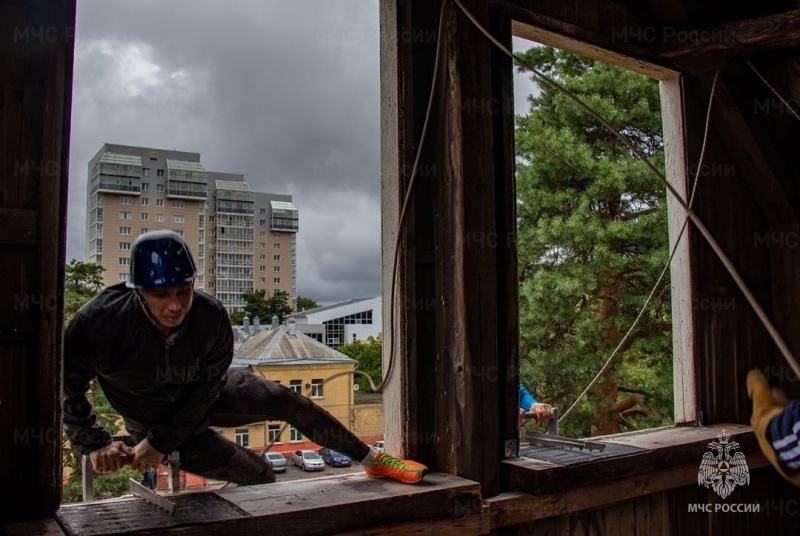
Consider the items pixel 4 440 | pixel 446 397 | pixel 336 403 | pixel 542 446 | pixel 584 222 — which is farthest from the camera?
pixel 584 222

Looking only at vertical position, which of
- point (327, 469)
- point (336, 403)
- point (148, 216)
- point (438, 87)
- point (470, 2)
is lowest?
point (327, 469)

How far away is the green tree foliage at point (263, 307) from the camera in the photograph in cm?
249

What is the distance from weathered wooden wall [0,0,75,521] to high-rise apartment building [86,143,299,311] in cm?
41

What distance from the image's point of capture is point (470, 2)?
7.88 ft

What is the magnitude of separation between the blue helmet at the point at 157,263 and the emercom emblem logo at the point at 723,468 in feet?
8.28

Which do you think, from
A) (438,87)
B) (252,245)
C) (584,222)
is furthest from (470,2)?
(584,222)

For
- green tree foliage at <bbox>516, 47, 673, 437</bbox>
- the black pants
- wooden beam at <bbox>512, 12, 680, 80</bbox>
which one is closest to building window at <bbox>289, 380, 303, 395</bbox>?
the black pants

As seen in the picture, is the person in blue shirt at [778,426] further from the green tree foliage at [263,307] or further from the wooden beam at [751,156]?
the wooden beam at [751,156]

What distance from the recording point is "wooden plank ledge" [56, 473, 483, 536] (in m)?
1.64

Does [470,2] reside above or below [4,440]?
above

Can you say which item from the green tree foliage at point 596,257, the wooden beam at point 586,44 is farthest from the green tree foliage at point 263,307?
the green tree foliage at point 596,257

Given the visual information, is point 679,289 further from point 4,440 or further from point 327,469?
point 4,440

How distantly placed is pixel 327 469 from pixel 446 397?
557mm

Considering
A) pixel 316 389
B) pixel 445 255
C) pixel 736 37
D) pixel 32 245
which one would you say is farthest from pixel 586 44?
pixel 32 245
